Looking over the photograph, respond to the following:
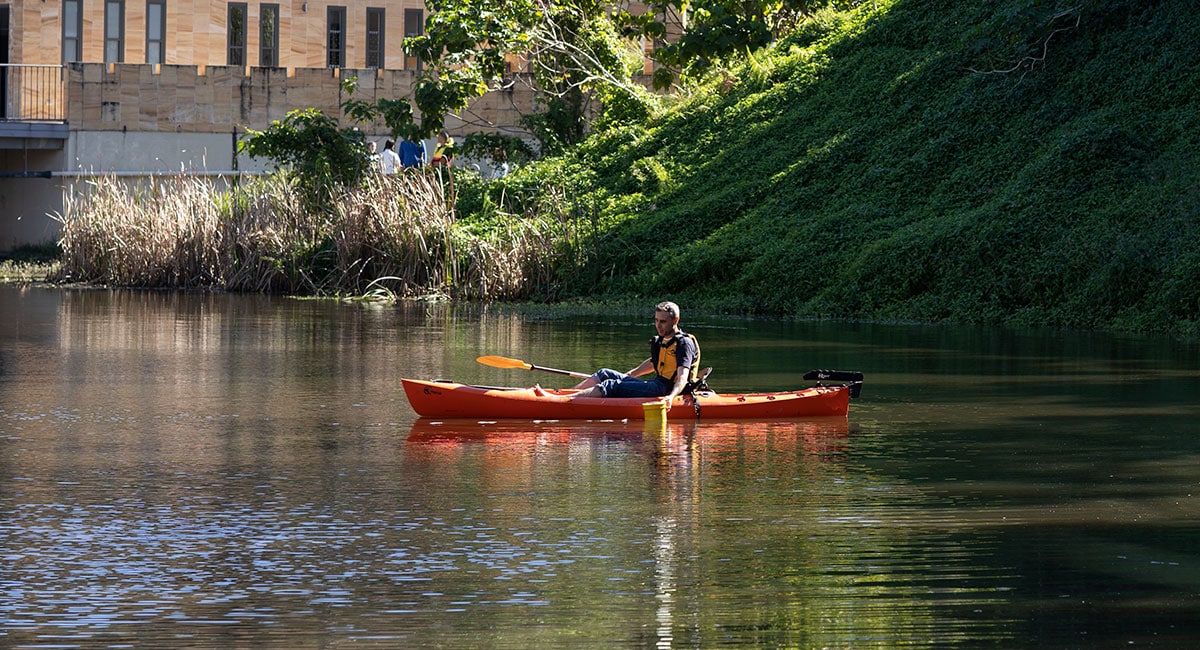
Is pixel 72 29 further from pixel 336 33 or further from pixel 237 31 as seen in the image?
pixel 336 33

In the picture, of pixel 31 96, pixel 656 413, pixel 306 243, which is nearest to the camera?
pixel 656 413

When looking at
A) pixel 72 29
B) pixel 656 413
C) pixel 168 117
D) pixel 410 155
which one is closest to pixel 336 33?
pixel 72 29

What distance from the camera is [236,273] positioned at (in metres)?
33.6

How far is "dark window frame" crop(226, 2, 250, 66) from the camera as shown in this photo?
52438 mm

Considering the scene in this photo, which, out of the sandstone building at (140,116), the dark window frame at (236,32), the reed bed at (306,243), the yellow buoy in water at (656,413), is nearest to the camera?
the yellow buoy in water at (656,413)

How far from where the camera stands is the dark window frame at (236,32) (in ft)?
172

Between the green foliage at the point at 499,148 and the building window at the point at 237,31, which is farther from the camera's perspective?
the building window at the point at 237,31

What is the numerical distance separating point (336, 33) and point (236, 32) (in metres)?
2.80

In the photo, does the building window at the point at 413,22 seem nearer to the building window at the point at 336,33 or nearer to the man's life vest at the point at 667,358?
the building window at the point at 336,33

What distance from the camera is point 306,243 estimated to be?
33438 millimetres

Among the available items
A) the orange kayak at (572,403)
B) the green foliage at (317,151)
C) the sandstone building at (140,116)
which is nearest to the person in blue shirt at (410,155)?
the green foliage at (317,151)

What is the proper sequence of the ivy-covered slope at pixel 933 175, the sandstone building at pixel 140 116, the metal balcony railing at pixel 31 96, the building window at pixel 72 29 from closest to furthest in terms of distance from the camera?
1. the ivy-covered slope at pixel 933 175
2. the sandstone building at pixel 140 116
3. the metal balcony railing at pixel 31 96
4. the building window at pixel 72 29

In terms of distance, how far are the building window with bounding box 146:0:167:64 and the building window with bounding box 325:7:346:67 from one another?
452cm

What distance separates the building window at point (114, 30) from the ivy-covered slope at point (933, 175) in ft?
62.2
